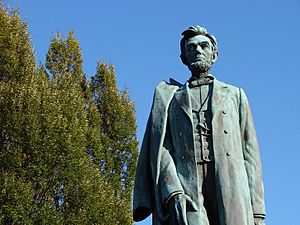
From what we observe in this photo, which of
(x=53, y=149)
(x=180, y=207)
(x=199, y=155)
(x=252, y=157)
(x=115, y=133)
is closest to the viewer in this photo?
(x=180, y=207)

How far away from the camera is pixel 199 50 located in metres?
5.96

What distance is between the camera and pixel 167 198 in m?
5.32

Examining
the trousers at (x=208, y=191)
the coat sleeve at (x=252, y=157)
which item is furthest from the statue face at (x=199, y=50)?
the trousers at (x=208, y=191)

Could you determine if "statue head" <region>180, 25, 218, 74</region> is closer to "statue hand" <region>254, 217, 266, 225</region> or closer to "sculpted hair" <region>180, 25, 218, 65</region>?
"sculpted hair" <region>180, 25, 218, 65</region>

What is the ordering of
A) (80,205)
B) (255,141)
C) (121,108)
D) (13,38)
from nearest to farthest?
1. (255,141)
2. (80,205)
3. (13,38)
4. (121,108)

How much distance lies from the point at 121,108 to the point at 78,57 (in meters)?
3.33

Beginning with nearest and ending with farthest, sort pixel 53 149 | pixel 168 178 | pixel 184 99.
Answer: pixel 168 178 → pixel 184 99 → pixel 53 149

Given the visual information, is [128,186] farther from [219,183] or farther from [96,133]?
[219,183]

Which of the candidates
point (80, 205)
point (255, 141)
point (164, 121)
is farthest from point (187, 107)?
point (80, 205)

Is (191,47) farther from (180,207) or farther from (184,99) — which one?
(180,207)

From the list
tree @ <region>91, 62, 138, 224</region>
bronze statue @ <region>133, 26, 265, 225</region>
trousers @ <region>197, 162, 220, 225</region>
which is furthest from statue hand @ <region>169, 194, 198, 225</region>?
→ tree @ <region>91, 62, 138, 224</region>

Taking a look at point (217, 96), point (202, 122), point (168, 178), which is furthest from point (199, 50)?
point (168, 178)

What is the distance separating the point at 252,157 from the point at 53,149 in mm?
15769

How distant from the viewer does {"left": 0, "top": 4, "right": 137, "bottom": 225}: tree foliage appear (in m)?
20.3
